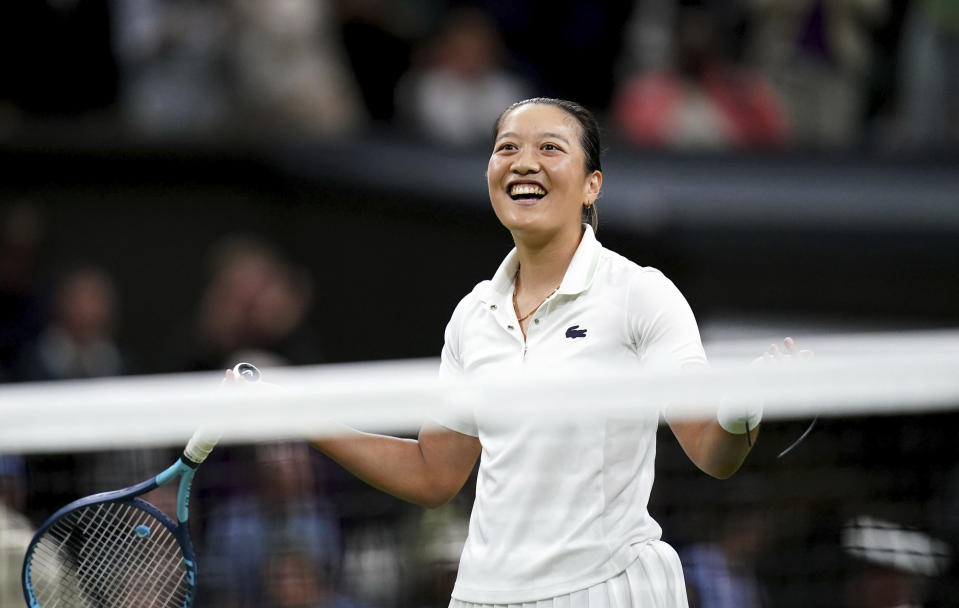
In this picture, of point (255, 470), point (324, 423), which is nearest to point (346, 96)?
point (255, 470)

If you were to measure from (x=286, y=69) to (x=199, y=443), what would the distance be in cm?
526

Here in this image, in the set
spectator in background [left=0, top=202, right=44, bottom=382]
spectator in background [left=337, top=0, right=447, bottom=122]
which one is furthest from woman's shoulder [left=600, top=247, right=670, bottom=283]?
spectator in background [left=337, top=0, right=447, bottom=122]

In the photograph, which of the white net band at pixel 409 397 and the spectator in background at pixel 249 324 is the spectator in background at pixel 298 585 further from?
the spectator in background at pixel 249 324

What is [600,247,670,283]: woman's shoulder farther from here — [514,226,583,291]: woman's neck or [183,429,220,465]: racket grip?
[183,429,220,465]: racket grip

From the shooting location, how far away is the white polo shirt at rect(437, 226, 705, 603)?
2578 mm

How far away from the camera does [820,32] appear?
8266 mm

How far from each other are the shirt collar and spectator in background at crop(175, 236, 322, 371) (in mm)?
3177

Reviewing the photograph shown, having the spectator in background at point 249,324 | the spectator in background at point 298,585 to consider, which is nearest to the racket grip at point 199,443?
the spectator in background at point 298,585

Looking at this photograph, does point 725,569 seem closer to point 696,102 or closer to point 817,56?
point 696,102

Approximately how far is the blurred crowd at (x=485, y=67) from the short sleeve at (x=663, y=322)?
5.05 m

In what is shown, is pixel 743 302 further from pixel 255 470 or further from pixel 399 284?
pixel 255 470

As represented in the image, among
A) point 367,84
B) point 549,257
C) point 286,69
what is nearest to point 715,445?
point 549,257

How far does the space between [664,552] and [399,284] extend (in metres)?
5.14

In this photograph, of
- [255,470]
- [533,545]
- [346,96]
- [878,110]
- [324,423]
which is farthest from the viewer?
[878,110]
